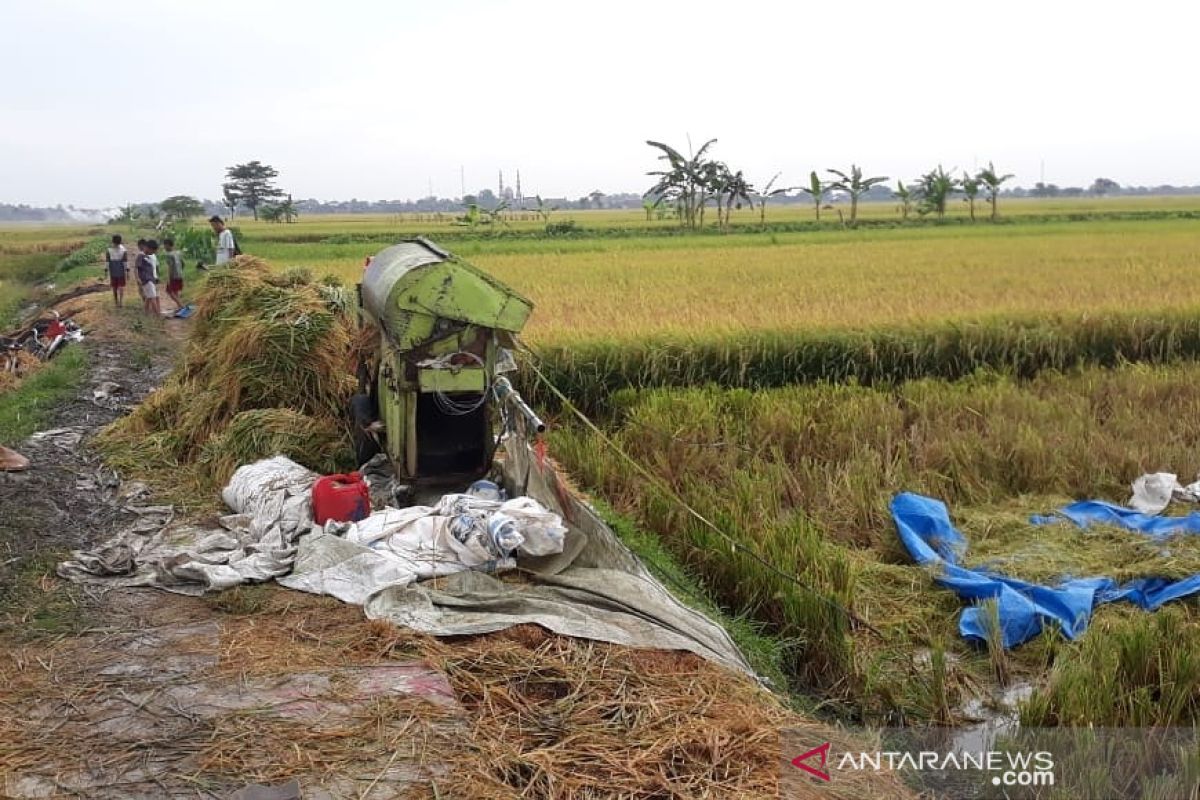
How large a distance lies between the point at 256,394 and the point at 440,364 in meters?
1.84

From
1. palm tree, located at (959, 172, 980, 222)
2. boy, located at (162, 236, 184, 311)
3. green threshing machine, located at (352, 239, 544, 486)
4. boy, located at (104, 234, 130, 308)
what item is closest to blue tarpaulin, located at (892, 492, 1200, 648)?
green threshing machine, located at (352, 239, 544, 486)

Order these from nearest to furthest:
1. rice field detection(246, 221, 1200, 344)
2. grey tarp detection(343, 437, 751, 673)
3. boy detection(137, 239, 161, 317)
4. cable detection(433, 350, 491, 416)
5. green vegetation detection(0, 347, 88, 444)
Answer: grey tarp detection(343, 437, 751, 673) < cable detection(433, 350, 491, 416) < green vegetation detection(0, 347, 88, 444) < rice field detection(246, 221, 1200, 344) < boy detection(137, 239, 161, 317)

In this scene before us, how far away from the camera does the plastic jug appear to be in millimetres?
4621

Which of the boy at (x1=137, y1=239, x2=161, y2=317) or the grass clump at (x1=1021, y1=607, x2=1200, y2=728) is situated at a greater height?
the boy at (x1=137, y1=239, x2=161, y2=317)

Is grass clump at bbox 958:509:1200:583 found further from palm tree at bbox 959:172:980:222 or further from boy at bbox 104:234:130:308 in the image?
palm tree at bbox 959:172:980:222

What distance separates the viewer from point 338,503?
4.62 metres

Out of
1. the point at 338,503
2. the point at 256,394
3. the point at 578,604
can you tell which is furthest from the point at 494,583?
the point at 256,394

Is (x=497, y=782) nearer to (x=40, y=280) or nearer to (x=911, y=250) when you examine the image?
(x=911, y=250)

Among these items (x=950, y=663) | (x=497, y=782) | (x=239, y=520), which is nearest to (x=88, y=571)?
(x=239, y=520)

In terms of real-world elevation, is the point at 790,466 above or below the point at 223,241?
below

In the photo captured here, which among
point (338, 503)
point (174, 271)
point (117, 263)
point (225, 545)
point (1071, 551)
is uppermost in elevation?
point (117, 263)

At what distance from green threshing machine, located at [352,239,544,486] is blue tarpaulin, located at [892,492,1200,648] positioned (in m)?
2.15

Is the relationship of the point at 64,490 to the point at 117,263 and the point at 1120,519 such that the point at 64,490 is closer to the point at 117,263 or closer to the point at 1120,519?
the point at 1120,519

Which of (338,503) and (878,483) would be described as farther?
(878,483)
